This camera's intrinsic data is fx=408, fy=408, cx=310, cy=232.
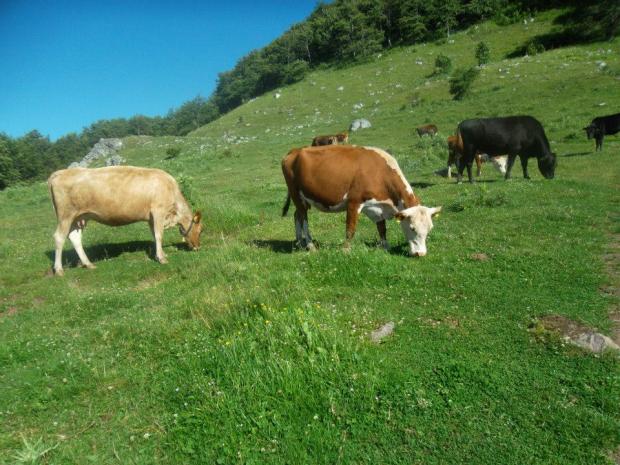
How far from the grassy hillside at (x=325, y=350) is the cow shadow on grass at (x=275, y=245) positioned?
219 mm

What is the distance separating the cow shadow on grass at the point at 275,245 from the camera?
33.7 feet

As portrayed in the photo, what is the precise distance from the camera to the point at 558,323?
532 cm

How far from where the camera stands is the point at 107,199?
10.7m

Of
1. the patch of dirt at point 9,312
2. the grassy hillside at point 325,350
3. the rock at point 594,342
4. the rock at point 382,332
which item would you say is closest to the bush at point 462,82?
the grassy hillside at point 325,350

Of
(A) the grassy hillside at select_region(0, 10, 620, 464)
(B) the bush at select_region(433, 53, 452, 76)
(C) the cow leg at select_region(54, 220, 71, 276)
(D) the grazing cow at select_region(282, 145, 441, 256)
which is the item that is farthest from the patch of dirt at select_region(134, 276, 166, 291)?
(B) the bush at select_region(433, 53, 452, 76)

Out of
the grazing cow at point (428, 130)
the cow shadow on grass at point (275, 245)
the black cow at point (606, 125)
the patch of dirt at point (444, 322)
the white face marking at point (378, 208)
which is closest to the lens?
the patch of dirt at point (444, 322)

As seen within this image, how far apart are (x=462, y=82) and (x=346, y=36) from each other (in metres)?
64.1

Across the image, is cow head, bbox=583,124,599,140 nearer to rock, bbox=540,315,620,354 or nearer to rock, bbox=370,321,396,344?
rock, bbox=540,315,620,354

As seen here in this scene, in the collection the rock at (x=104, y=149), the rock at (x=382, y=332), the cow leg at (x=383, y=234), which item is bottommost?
the rock at (x=382, y=332)

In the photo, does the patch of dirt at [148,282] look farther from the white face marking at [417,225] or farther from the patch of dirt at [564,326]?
the patch of dirt at [564,326]

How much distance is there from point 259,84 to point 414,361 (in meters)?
125

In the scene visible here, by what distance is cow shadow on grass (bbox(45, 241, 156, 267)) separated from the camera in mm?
11883

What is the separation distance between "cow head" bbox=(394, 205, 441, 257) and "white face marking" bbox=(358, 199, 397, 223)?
2.36ft

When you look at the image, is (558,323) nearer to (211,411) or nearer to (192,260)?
(211,411)
